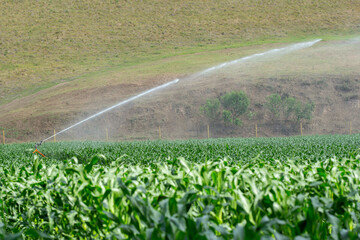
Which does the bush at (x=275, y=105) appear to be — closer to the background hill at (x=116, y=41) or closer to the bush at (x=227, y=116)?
the bush at (x=227, y=116)

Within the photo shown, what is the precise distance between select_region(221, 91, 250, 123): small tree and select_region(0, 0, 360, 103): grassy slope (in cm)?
2093

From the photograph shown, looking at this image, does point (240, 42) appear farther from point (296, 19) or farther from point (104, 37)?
point (104, 37)

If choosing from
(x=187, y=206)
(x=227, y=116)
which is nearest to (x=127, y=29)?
(x=227, y=116)

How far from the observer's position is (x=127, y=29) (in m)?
68.6

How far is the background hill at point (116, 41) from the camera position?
154 ft

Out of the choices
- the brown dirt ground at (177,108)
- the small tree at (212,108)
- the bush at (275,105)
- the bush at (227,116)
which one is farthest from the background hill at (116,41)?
the bush at (275,105)

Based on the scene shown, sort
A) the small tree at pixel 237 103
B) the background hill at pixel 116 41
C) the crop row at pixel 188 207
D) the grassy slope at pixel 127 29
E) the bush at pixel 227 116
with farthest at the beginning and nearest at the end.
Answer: the grassy slope at pixel 127 29, the background hill at pixel 116 41, the small tree at pixel 237 103, the bush at pixel 227 116, the crop row at pixel 188 207

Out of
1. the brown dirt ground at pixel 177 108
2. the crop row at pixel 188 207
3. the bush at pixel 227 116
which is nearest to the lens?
the crop row at pixel 188 207

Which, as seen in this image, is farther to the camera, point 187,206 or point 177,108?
point 177,108

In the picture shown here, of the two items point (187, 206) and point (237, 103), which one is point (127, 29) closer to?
point (237, 103)

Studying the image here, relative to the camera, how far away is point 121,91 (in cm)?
4678

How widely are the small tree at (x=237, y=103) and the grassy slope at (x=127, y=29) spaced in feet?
68.7

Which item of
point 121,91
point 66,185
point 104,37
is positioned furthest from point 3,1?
point 66,185

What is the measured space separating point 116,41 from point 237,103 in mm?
32457
